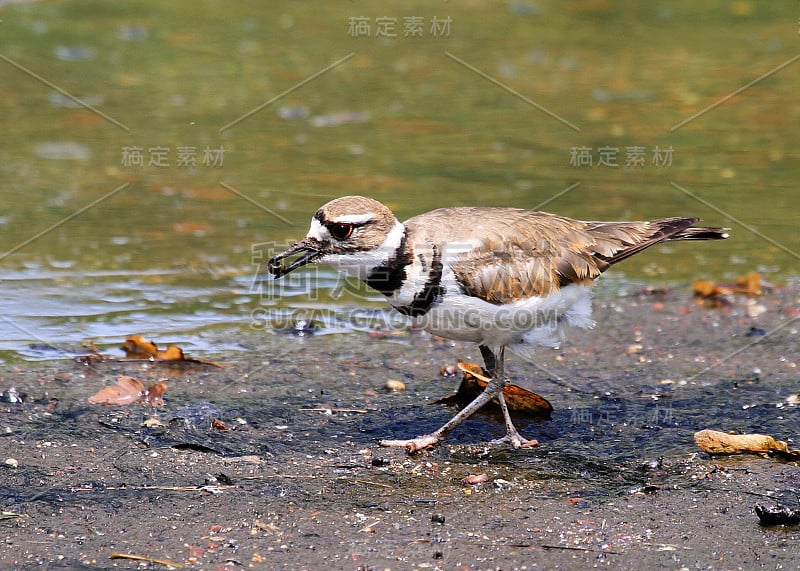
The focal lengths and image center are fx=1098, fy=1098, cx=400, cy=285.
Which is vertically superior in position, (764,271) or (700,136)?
(700,136)

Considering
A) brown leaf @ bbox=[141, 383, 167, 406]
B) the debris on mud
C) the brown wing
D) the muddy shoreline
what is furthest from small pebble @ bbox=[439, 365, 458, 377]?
the debris on mud

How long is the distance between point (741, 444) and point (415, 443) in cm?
170

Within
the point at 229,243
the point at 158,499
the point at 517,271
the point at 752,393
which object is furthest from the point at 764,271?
the point at 158,499

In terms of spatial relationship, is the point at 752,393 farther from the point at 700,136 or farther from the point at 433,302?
the point at 700,136

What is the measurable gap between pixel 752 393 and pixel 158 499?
3.59 m

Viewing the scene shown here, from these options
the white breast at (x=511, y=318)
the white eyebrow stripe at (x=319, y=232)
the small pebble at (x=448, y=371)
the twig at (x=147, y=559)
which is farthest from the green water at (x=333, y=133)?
the twig at (x=147, y=559)

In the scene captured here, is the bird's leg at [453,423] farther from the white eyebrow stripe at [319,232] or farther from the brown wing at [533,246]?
the white eyebrow stripe at [319,232]

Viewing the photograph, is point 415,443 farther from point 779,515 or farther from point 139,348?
point 139,348

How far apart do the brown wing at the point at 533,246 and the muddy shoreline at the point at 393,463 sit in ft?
2.76

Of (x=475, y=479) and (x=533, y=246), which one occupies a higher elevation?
(x=533, y=246)

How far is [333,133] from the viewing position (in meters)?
12.4

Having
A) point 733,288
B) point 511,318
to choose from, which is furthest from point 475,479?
point 733,288

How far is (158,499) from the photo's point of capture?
5.22 metres

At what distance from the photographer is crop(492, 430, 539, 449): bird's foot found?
237 inches
